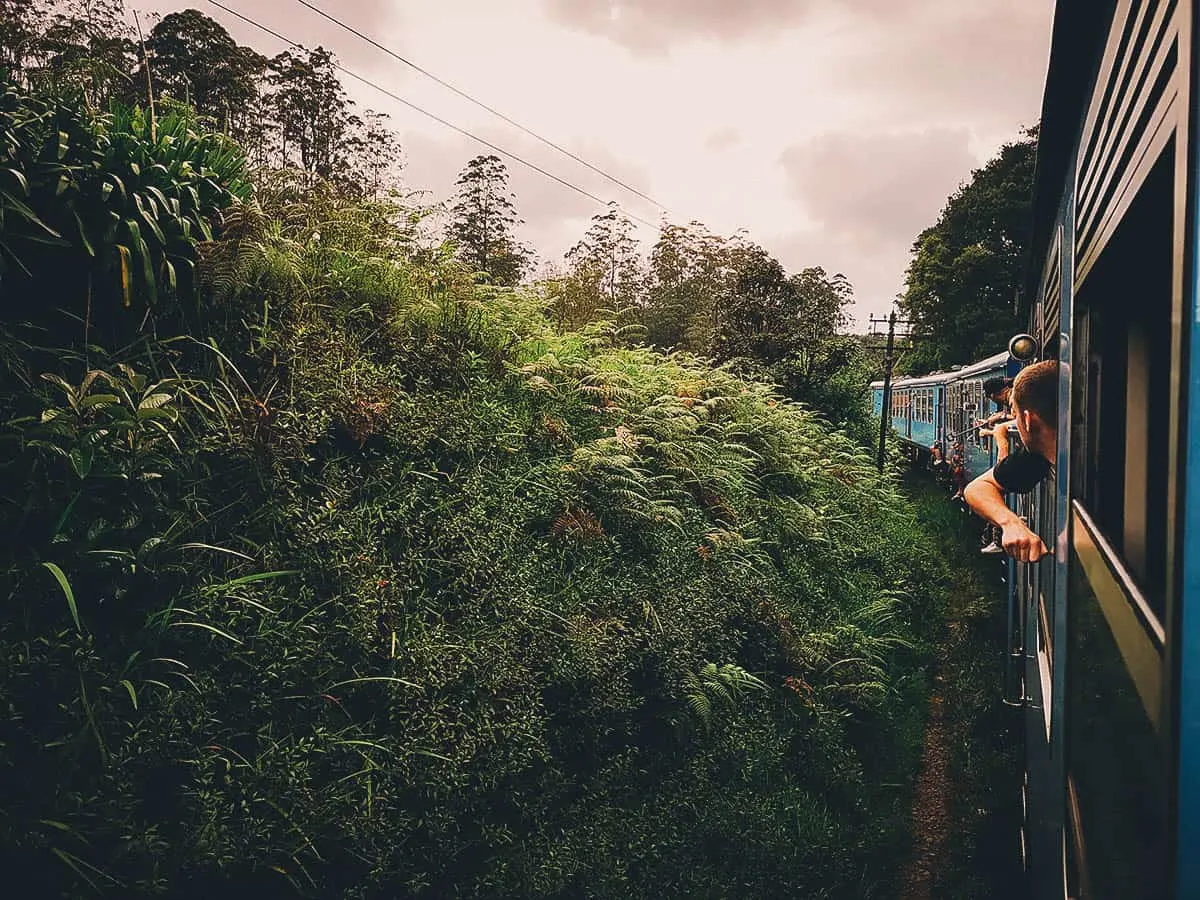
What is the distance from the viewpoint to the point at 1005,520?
245 centimetres

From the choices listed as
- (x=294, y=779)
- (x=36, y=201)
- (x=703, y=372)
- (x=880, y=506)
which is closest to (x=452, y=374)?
(x=36, y=201)

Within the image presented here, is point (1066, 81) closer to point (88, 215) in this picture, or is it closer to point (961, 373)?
point (88, 215)

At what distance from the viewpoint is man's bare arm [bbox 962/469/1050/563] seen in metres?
2.36

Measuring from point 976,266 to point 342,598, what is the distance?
30.3m

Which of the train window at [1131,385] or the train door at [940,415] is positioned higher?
the train door at [940,415]

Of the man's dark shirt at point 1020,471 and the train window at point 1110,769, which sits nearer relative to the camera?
the train window at point 1110,769

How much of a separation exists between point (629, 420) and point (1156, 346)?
532 cm

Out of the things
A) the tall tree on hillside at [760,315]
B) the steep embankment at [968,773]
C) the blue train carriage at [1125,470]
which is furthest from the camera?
the tall tree on hillside at [760,315]

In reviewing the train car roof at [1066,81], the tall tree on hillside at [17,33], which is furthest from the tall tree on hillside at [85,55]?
the train car roof at [1066,81]

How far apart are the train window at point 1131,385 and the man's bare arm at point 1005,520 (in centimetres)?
A: 29

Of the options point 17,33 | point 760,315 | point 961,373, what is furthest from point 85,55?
point 961,373

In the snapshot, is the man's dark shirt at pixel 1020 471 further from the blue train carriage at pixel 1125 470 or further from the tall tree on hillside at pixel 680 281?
the tall tree on hillside at pixel 680 281

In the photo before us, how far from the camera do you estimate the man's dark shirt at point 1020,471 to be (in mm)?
2660

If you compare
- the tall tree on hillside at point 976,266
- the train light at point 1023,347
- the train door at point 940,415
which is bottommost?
the train light at point 1023,347
